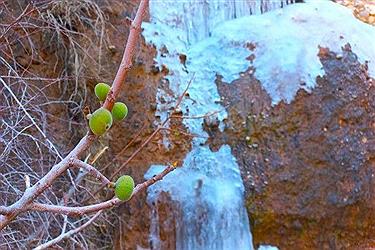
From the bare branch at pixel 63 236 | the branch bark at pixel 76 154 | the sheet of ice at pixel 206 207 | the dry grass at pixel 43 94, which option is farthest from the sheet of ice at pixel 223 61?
the branch bark at pixel 76 154

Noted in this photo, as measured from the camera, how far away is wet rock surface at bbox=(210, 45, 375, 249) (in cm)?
299

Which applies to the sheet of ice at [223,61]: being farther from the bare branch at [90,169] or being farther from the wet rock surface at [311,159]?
the bare branch at [90,169]

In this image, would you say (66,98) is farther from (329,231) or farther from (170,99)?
(329,231)

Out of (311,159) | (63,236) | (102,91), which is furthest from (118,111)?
(311,159)

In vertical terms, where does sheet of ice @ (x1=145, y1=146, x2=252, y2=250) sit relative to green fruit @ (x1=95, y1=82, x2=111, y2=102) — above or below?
below

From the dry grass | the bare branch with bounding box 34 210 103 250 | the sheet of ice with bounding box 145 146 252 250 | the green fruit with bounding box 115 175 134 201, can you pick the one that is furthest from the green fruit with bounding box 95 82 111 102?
the sheet of ice with bounding box 145 146 252 250

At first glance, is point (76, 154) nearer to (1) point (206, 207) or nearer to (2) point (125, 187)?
(2) point (125, 187)

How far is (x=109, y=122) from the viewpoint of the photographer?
56 cm

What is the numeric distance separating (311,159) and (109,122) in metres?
2.63

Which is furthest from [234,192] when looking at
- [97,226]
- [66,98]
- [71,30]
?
[71,30]

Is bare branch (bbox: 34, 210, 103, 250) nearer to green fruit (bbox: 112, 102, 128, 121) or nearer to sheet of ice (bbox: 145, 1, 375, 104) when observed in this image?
green fruit (bbox: 112, 102, 128, 121)

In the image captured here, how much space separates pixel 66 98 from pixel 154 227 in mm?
928

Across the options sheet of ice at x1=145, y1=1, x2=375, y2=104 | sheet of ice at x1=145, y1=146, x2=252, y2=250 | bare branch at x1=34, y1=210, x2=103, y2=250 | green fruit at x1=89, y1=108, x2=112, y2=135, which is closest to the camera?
green fruit at x1=89, y1=108, x2=112, y2=135

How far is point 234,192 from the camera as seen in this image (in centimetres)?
301
